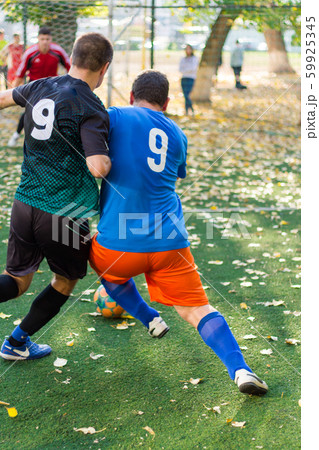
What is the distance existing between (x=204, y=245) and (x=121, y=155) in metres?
3.06

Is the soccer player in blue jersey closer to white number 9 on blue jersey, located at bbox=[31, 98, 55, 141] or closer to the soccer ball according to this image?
white number 9 on blue jersey, located at bbox=[31, 98, 55, 141]

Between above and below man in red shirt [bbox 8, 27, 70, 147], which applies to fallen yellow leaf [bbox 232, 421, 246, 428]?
below

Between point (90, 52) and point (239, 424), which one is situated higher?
point (90, 52)

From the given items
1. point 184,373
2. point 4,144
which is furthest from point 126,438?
point 4,144

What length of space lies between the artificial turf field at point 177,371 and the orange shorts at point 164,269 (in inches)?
21.9

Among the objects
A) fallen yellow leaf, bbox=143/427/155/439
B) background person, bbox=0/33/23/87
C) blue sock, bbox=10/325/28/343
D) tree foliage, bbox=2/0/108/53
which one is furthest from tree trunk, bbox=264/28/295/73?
fallen yellow leaf, bbox=143/427/155/439

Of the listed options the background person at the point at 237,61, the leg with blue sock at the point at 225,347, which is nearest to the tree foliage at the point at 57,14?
the background person at the point at 237,61

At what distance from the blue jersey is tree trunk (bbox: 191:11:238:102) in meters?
13.1

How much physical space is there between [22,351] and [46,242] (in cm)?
87

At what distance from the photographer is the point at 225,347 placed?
312 cm

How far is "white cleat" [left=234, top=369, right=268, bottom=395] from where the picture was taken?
9.85 ft

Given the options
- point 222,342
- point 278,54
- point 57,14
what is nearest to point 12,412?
point 222,342

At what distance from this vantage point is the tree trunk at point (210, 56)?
1562 cm

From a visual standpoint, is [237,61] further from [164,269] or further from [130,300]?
[164,269]
